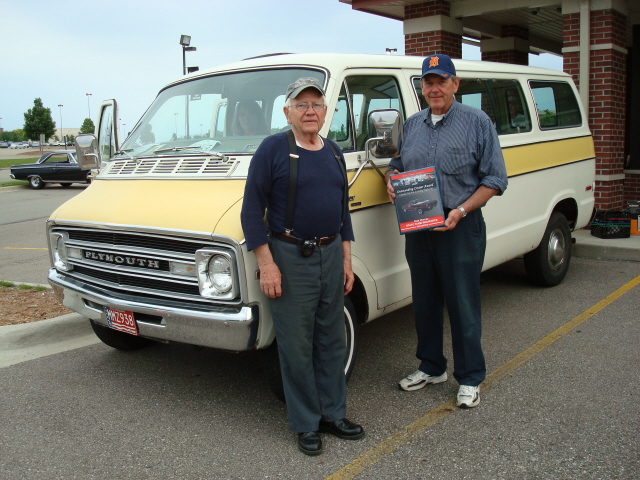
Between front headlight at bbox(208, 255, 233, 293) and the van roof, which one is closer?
front headlight at bbox(208, 255, 233, 293)

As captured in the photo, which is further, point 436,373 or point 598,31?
point 598,31

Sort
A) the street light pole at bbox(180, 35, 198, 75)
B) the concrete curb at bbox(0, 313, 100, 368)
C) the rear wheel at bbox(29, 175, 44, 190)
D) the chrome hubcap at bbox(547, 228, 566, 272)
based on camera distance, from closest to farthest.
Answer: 1. the concrete curb at bbox(0, 313, 100, 368)
2. the chrome hubcap at bbox(547, 228, 566, 272)
3. the street light pole at bbox(180, 35, 198, 75)
4. the rear wheel at bbox(29, 175, 44, 190)

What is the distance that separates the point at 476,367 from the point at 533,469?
899 millimetres

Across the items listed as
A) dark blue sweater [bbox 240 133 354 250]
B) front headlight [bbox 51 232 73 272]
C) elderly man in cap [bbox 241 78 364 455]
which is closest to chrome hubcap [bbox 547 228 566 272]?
elderly man in cap [bbox 241 78 364 455]

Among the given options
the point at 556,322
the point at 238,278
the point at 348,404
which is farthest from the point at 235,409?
the point at 556,322

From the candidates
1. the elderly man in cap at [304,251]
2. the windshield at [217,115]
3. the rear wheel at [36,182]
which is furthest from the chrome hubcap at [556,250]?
the rear wheel at [36,182]

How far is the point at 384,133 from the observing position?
160 inches

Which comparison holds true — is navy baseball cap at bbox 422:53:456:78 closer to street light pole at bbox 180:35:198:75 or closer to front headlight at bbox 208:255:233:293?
front headlight at bbox 208:255:233:293

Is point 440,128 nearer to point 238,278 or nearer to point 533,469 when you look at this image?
point 238,278

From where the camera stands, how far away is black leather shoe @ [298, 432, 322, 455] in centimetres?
357

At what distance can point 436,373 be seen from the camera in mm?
4434

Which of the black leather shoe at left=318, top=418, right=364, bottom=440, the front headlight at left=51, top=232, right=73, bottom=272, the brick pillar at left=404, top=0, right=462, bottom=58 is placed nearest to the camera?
the black leather shoe at left=318, top=418, right=364, bottom=440

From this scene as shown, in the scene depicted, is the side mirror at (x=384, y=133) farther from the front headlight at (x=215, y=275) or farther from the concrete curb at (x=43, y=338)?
the concrete curb at (x=43, y=338)

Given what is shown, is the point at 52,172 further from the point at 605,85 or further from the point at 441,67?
the point at 441,67
